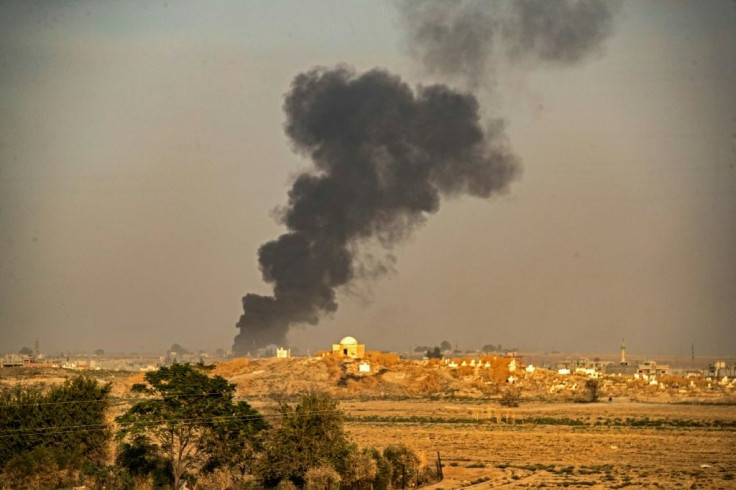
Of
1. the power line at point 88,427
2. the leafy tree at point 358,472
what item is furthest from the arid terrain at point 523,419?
the power line at point 88,427

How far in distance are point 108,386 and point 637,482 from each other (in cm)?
1822

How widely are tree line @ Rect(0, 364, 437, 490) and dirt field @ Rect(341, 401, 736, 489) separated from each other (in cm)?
436

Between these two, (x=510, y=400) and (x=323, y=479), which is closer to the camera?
(x=323, y=479)

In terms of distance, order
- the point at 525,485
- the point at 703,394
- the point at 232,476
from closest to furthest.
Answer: the point at 232,476 → the point at 525,485 → the point at 703,394

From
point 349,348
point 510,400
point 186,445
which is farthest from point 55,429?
point 349,348

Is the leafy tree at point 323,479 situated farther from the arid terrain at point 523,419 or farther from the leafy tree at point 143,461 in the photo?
the arid terrain at point 523,419

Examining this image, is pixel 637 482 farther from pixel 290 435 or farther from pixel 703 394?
pixel 703 394

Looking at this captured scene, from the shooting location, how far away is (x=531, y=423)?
182ft

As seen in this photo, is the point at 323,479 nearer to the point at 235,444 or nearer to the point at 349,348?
the point at 235,444

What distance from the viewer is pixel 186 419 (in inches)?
1183

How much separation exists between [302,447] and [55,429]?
783 cm

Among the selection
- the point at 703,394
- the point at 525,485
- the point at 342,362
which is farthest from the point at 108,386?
the point at 703,394

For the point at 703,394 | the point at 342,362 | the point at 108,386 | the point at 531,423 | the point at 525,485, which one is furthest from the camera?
the point at 342,362

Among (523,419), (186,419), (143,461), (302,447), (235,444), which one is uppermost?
(186,419)
